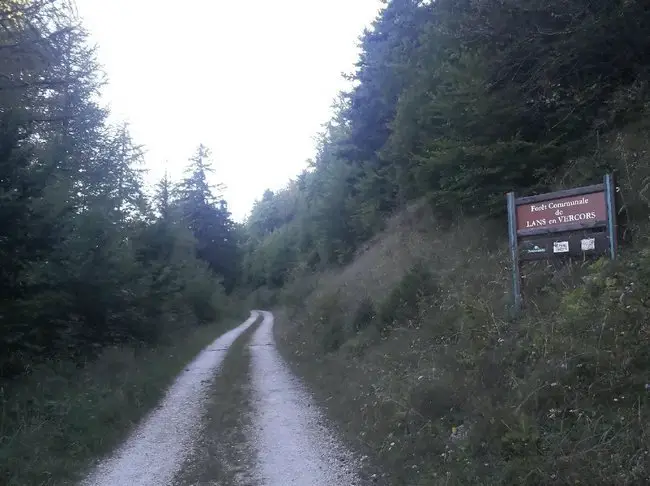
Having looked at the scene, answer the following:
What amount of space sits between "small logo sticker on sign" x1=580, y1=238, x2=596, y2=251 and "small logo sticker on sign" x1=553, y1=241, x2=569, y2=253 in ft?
0.70

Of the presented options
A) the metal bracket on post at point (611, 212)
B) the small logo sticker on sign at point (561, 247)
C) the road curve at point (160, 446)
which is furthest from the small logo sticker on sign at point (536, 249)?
the road curve at point (160, 446)

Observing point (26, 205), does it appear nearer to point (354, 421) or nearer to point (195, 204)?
point (354, 421)

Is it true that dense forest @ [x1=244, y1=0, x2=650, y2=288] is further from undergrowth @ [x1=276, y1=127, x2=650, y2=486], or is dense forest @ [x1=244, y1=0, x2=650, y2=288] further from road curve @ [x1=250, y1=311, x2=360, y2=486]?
road curve @ [x1=250, y1=311, x2=360, y2=486]

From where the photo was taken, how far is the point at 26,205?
8688 millimetres

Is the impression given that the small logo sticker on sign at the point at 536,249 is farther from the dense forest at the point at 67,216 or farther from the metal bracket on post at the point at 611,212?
the dense forest at the point at 67,216

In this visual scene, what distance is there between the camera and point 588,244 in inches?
281

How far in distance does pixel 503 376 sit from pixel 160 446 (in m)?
5.33

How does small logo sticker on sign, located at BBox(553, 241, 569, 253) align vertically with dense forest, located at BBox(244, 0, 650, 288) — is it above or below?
below

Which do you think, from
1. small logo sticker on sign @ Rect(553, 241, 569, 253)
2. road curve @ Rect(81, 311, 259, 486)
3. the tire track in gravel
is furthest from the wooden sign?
road curve @ Rect(81, 311, 259, 486)

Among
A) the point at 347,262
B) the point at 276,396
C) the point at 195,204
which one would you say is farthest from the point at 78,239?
the point at 195,204

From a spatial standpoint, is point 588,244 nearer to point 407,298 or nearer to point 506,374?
point 506,374

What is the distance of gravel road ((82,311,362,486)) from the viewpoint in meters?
6.60

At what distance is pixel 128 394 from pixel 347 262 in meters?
17.3

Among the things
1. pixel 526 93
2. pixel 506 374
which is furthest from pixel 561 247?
pixel 526 93
